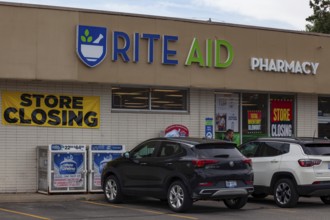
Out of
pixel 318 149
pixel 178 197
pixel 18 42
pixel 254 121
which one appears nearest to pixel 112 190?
pixel 178 197

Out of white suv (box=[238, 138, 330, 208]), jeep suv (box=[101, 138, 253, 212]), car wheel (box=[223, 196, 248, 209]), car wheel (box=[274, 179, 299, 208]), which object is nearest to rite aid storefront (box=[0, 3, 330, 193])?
jeep suv (box=[101, 138, 253, 212])

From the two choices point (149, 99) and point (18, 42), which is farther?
point (149, 99)

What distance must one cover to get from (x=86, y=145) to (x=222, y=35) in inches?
224

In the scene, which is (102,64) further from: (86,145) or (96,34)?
(86,145)

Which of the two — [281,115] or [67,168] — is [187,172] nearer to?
[67,168]

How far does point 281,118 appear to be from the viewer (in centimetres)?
2117

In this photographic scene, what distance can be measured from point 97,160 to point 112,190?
176cm

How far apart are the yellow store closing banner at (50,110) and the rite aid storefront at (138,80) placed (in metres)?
0.03

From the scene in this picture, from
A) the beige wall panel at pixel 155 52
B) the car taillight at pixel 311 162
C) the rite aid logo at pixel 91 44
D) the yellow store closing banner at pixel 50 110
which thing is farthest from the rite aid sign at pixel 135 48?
the car taillight at pixel 311 162

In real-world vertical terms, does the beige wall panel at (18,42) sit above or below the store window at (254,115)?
above

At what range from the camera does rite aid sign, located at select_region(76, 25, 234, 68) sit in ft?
55.0

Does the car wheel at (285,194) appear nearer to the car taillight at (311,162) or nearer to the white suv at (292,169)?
the white suv at (292,169)

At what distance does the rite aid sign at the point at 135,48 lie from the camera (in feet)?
55.0

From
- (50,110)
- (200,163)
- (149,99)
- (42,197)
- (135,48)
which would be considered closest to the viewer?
(200,163)
